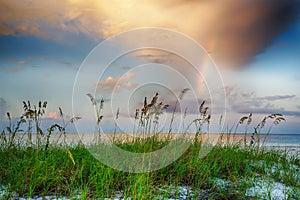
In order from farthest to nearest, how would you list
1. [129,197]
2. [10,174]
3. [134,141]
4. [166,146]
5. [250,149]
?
[250,149] → [134,141] → [166,146] → [10,174] → [129,197]

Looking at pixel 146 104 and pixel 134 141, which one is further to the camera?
pixel 134 141

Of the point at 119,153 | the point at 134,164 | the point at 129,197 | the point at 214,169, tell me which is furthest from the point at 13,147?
the point at 214,169

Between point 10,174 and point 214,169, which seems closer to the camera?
point 10,174

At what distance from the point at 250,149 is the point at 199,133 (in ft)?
4.92

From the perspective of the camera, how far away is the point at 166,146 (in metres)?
6.59

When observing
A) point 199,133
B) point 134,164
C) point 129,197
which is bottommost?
point 129,197

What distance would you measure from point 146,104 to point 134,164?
1.10m

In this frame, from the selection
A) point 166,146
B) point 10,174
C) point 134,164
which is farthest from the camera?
point 166,146

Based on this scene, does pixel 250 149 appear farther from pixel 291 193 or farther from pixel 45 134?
pixel 45 134

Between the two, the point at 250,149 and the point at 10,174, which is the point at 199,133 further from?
the point at 10,174

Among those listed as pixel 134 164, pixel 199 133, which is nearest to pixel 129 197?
pixel 134 164

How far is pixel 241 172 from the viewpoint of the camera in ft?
20.2

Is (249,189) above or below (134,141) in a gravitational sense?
below

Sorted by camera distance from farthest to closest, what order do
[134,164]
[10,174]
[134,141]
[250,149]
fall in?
[250,149], [134,141], [134,164], [10,174]
